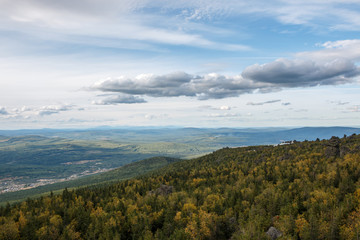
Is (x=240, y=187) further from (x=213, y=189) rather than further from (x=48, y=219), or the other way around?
(x=48, y=219)

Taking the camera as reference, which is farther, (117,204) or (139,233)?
(117,204)

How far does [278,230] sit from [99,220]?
7421cm

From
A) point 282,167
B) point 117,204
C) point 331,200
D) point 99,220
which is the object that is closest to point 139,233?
point 99,220

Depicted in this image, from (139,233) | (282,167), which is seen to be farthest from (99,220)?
(282,167)

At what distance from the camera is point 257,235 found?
68750mm

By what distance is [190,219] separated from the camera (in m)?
97.2

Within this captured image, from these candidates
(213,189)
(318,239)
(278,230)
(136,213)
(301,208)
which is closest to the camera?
(318,239)

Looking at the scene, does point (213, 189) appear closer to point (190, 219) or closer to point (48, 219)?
point (190, 219)

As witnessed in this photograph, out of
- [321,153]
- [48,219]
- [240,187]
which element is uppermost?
[321,153]

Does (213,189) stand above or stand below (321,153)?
below

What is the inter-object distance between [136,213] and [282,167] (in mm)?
97745

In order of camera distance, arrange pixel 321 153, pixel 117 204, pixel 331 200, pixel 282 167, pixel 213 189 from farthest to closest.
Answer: pixel 321 153 → pixel 282 167 → pixel 213 189 → pixel 117 204 → pixel 331 200

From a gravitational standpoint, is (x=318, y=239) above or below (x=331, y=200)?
below

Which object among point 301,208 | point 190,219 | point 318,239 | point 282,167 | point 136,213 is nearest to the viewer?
point 318,239
